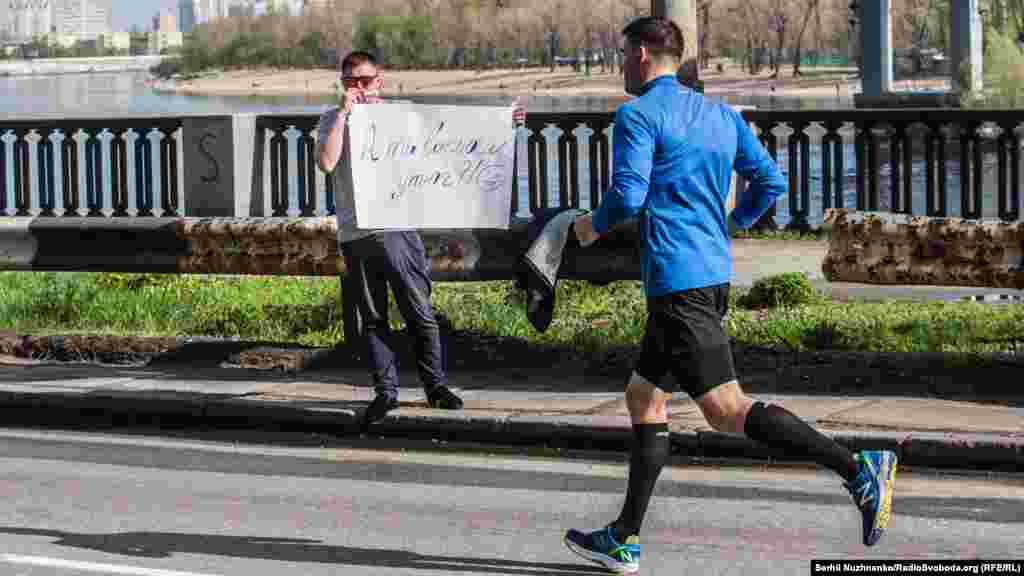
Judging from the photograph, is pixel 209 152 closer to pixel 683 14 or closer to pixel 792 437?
pixel 683 14

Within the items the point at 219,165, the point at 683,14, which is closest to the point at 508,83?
the point at 683,14

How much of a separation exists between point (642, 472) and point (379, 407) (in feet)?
11.6

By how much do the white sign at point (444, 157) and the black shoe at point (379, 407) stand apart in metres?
0.99

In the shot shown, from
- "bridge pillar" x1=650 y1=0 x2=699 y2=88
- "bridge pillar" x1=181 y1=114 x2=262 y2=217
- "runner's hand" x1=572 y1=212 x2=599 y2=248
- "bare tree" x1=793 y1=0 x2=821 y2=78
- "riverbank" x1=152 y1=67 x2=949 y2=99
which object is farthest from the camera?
"bare tree" x1=793 y1=0 x2=821 y2=78

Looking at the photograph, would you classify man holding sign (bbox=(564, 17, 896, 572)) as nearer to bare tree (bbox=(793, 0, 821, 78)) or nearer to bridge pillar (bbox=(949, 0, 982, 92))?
bridge pillar (bbox=(949, 0, 982, 92))

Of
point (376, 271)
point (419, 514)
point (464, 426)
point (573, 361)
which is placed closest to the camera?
point (419, 514)

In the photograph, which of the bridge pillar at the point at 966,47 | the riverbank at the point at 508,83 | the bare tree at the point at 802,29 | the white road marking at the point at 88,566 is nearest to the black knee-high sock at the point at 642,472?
the white road marking at the point at 88,566

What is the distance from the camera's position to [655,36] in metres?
7.41

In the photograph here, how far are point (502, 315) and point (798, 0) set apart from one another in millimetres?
133876

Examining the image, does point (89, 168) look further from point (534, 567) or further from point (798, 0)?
point (798, 0)

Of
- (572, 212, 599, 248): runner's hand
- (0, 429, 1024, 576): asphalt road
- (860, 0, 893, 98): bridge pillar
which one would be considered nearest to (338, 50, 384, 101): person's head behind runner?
(0, 429, 1024, 576): asphalt road

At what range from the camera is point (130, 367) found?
1337 centimetres

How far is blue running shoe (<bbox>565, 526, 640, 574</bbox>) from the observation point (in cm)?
751

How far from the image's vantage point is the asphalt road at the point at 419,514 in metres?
7.81
